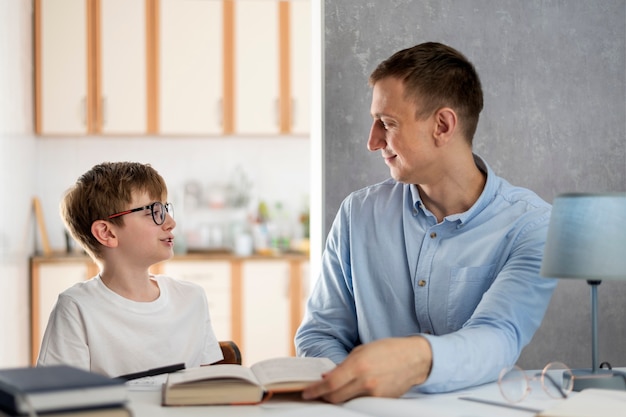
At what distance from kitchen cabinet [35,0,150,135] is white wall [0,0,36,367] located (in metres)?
0.11

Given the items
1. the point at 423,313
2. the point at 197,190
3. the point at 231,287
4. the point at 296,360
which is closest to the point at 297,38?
the point at 197,190

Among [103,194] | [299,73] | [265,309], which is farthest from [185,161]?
[103,194]

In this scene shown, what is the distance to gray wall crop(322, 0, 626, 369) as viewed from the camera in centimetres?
280

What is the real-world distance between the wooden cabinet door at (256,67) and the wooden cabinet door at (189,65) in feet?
0.45

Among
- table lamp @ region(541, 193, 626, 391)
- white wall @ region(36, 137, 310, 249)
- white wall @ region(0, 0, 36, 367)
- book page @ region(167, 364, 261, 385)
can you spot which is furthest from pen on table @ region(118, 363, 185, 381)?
white wall @ region(36, 137, 310, 249)

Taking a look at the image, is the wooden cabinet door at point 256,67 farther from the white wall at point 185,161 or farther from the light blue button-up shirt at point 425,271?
the light blue button-up shirt at point 425,271

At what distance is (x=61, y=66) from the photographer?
5.52 meters

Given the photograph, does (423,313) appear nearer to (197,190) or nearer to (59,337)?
(59,337)

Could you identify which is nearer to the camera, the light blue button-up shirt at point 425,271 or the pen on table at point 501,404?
the pen on table at point 501,404

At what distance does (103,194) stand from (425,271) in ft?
3.12

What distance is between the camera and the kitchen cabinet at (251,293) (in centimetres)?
545

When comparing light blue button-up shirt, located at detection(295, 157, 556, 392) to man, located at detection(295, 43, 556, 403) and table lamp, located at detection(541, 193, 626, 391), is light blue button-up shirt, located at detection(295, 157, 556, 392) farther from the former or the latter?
table lamp, located at detection(541, 193, 626, 391)

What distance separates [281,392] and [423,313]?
70cm

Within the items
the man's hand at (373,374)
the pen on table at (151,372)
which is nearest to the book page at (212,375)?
the man's hand at (373,374)
